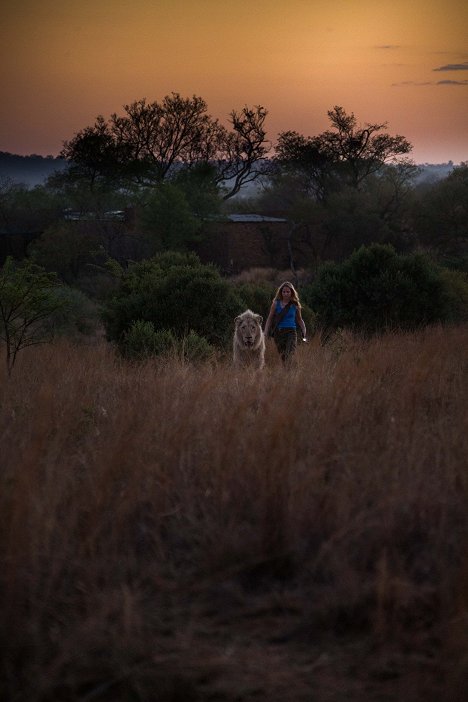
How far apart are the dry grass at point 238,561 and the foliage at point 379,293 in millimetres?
18415

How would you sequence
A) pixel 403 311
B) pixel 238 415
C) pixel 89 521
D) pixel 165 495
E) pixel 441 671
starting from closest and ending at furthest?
1. pixel 441 671
2. pixel 89 521
3. pixel 165 495
4. pixel 238 415
5. pixel 403 311

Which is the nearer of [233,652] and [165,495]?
[233,652]

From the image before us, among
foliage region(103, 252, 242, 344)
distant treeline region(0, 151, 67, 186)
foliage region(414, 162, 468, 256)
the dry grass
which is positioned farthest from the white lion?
distant treeline region(0, 151, 67, 186)

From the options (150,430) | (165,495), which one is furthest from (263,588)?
(150,430)

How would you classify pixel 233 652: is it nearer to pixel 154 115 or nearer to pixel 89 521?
pixel 89 521

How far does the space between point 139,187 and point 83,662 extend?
59.4 m

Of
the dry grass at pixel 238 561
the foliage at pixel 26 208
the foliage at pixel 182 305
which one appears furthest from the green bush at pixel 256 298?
the foliage at pixel 26 208

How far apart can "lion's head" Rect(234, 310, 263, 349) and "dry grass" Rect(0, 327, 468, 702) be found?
19.2 feet

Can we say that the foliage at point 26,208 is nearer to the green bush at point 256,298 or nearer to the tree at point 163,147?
the tree at point 163,147

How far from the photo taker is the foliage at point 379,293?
24453 millimetres

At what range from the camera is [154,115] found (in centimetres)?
6388

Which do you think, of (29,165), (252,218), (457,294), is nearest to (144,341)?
(457,294)

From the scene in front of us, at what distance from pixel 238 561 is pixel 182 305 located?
1443 cm

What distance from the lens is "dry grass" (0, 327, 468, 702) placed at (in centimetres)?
362
